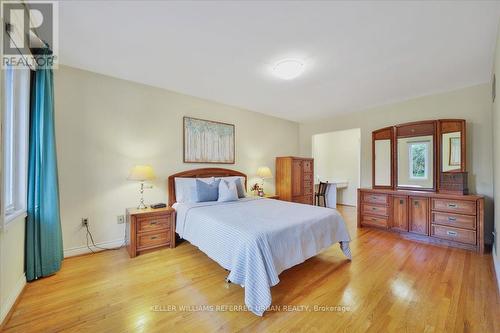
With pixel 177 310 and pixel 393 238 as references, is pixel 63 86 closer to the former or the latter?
pixel 177 310

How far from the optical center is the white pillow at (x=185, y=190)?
3168 millimetres

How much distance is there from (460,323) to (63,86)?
469cm

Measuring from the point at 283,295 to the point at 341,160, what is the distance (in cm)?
582

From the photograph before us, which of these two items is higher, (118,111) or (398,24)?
(398,24)

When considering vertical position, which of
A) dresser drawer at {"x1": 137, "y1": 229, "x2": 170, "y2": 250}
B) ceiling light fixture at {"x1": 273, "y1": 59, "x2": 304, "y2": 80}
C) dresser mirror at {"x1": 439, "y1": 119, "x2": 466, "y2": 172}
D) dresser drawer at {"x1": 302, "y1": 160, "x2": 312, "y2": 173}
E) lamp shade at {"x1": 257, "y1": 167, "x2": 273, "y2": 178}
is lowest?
dresser drawer at {"x1": 137, "y1": 229, "x2": 170, "y2": 250}

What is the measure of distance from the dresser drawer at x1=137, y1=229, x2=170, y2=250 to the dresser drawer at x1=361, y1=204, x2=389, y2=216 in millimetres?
3619

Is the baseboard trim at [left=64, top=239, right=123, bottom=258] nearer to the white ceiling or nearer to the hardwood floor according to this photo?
the hardwood floor

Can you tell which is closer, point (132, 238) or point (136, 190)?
point (132, 238)

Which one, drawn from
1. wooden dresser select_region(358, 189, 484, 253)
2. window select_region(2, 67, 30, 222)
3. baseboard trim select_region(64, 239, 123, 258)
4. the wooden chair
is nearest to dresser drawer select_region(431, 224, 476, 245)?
wooden dresser select_region(358, 189, 484, 253)

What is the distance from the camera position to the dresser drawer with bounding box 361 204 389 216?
3.74 m

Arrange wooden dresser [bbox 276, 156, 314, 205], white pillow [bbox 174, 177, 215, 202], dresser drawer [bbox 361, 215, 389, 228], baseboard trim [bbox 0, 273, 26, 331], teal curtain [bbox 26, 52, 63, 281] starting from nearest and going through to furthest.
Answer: baseboard trim [bbox 0, 273, 26, 331] < teal curtain [bbox 26, 52, 63, 281] < white pillow [bbox 174, 177, 215, 202] < dresser drawer [bbox 361, 215, 389, 228] < wooden dresser [bbox 276, 156, 314, 205]

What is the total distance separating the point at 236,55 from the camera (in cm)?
237

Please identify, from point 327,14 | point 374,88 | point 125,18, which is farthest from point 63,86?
point 374,88

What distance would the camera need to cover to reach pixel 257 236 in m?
1.77
